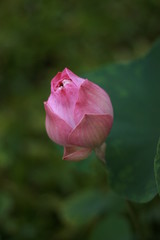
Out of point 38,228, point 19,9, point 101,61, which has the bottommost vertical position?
point 38,228

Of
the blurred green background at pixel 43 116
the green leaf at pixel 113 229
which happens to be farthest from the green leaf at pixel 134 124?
the green leaf at pixel 113 229

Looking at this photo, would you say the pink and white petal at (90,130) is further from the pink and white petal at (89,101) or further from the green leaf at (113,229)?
the green leaf at (113,229)

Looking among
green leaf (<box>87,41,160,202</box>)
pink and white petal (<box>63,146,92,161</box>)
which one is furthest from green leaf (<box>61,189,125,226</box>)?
pink and white petal (<box>63,146,92,161</box>)

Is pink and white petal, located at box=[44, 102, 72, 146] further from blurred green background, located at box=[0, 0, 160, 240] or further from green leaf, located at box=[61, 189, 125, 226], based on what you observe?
green leaf, located at box=[61, 189, 125, 226]

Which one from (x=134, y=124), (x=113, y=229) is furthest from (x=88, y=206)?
(x=134, y=124)

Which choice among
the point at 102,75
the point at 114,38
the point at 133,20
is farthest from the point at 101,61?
the point at 102,75

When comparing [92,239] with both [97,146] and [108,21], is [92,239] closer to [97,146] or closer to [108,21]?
[97,146]
